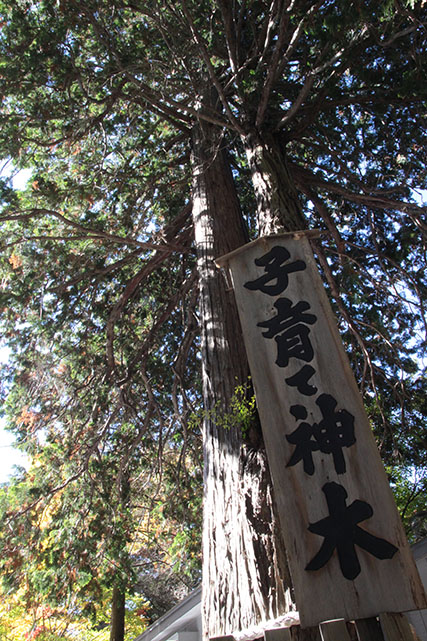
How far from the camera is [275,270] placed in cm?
267

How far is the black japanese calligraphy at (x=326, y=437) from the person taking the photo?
2051 millimetres

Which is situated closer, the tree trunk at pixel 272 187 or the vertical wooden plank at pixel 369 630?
the vertical wooden plank at pixel 369 630

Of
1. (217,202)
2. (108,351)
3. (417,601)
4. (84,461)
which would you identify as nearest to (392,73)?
(217,202)

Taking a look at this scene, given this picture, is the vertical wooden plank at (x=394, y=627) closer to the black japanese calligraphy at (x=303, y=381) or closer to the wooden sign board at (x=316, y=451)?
the wooden sign board at (x=316, y=451)

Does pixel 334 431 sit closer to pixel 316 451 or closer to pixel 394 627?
pixel 316 451

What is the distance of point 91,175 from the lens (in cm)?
598

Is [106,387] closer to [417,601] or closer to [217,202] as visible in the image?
[217,202]

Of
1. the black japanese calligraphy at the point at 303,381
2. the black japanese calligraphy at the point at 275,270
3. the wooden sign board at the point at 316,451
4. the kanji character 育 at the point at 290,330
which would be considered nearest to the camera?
the wooden sign board at the point at 316,451

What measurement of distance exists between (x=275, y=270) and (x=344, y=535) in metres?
1.44

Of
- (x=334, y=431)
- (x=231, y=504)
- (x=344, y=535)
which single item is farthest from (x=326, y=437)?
(x=231, y=504)

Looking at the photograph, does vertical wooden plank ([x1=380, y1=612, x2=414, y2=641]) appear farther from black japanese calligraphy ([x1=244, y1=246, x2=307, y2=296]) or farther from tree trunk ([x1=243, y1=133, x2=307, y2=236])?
tree trunk ([x1=243, y1=133, x2=307, y2=236])

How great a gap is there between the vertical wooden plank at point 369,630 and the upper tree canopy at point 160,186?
2.73m

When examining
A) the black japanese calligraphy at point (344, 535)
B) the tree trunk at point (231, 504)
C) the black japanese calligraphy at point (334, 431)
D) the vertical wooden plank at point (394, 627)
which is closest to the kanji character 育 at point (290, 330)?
the black japanese calligraphy at point (334, 431)

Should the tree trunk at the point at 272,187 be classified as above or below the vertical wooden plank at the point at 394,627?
above
